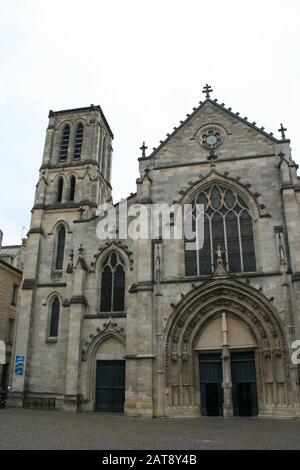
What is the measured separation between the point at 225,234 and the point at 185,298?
436cm

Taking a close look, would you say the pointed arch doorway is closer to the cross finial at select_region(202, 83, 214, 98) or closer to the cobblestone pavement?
the cobblestone pavement

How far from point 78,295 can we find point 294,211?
506 inches

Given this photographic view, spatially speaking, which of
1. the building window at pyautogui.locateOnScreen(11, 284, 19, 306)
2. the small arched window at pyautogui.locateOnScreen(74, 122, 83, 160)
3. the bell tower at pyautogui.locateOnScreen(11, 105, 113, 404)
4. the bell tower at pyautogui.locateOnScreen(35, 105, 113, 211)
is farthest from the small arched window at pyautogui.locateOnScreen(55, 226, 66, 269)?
the building window at pyautogui.locateOnScreen(11, 284, 19, 306)

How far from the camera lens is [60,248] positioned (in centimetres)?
2953

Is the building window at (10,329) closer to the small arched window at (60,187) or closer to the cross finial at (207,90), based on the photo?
the small arched window at (60,187)

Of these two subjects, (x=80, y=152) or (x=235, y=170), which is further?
(x=80, y=152)

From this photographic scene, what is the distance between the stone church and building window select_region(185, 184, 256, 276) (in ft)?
0.19

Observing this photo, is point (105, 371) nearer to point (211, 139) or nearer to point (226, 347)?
point (226, 347)

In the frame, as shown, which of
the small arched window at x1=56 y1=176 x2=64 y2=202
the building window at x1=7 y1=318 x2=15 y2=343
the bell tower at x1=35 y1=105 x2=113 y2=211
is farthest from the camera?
the building window at x1=7 y1=318 x2=15 y2=343

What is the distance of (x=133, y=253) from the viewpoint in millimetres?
24812

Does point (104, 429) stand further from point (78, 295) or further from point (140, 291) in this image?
point (78, 295)

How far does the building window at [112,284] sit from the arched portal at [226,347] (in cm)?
403

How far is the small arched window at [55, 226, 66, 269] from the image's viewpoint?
28969mm

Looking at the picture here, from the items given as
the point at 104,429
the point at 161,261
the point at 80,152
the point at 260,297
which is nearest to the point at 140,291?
the point at 161,261
